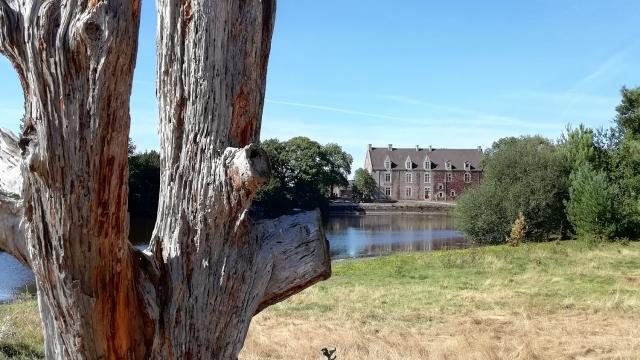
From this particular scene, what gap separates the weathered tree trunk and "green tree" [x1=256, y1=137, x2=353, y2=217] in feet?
209

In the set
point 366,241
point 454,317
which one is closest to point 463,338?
point 454,317

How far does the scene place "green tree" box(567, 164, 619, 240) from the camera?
3422cm

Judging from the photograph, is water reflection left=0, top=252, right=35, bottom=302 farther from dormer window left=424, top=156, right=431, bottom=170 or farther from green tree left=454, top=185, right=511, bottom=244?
dormer window left=424, top=156, right=431, bottom=170

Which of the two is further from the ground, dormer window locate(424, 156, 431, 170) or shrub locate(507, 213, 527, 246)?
dormer window locate(424, 156, 431, 170)

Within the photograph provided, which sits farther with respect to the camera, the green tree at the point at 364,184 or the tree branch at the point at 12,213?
the green tree at the point at 364,184

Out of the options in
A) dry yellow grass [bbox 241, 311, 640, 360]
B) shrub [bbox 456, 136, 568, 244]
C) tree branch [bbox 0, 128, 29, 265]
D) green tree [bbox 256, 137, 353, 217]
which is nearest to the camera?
tree branch [bbox 0, 128, 29, 265]

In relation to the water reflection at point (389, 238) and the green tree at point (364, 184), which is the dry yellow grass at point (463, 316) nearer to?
the water reflection at point (389, 238)

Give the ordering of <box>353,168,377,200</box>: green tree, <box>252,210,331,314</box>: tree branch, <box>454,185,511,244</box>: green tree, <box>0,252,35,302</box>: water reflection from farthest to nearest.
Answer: <box>353,168,377,200</box>: green tree → <box>454,185,511,244</box>: green tree → <box>0,252,35,302</box>: water reflection → <box>252,210,331,314</box>: tree branch

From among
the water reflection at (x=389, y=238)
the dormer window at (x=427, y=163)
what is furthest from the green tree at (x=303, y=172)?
the dormer window at (x=427, y=163)

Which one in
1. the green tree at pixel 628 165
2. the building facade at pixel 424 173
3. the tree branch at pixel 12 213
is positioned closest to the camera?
the tree branch at pixel 12 213

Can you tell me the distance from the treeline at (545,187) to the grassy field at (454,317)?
1597 centimetres

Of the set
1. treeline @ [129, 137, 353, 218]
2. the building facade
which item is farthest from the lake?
the building facade

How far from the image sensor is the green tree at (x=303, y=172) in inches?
2788

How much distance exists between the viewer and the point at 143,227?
40188mm
